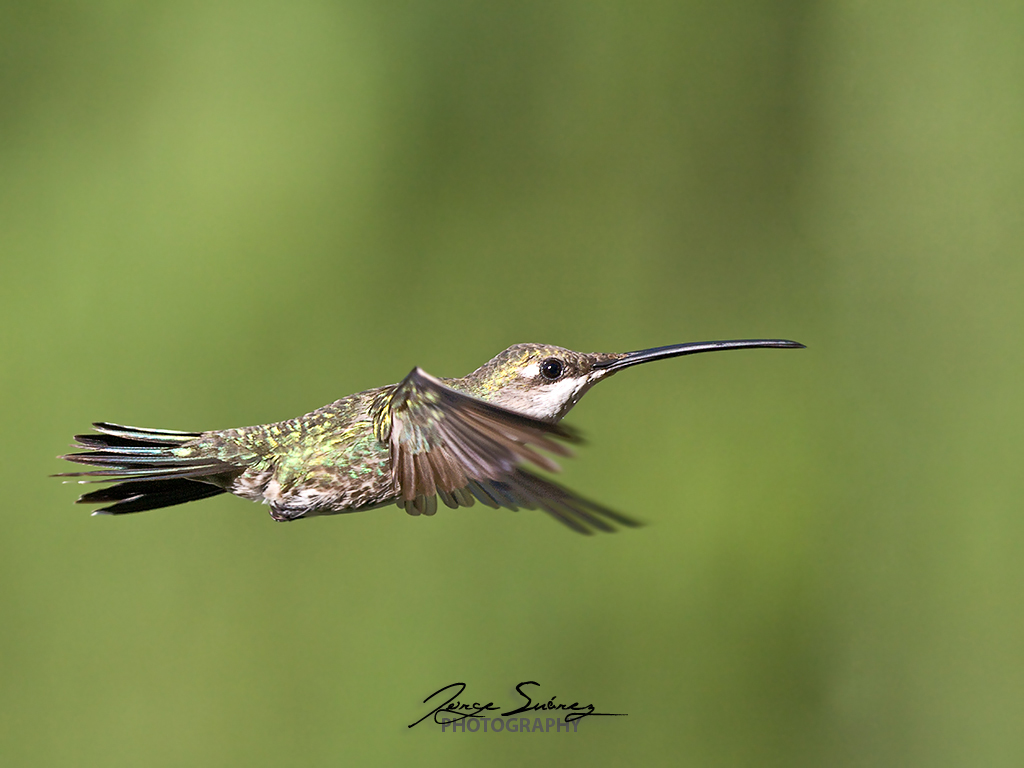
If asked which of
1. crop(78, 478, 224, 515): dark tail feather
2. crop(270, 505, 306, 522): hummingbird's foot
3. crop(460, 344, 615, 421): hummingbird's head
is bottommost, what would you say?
crop(270, 505, 306, 522): hummingbird's foot

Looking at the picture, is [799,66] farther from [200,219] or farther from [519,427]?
[519,427]

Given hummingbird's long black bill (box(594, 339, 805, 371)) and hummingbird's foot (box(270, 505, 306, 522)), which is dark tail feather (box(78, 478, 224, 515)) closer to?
hummingbird's foot (box(270, 505, 306, 522))

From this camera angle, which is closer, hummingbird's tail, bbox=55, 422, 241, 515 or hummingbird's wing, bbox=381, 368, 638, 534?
hummingbird's wing, bbox=381, 368, 638, 534

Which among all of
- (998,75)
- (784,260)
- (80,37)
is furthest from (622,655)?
(80,37)

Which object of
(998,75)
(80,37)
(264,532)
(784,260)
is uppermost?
(80,37)

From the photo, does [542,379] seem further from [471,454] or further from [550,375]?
[471,454]

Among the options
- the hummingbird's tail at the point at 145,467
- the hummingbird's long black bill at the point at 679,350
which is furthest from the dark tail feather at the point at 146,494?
the hummingbird's long black bill at the point at 679,350

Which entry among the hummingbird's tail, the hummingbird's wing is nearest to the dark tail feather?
the hummingbird's tail

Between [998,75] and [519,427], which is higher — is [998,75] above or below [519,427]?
above
